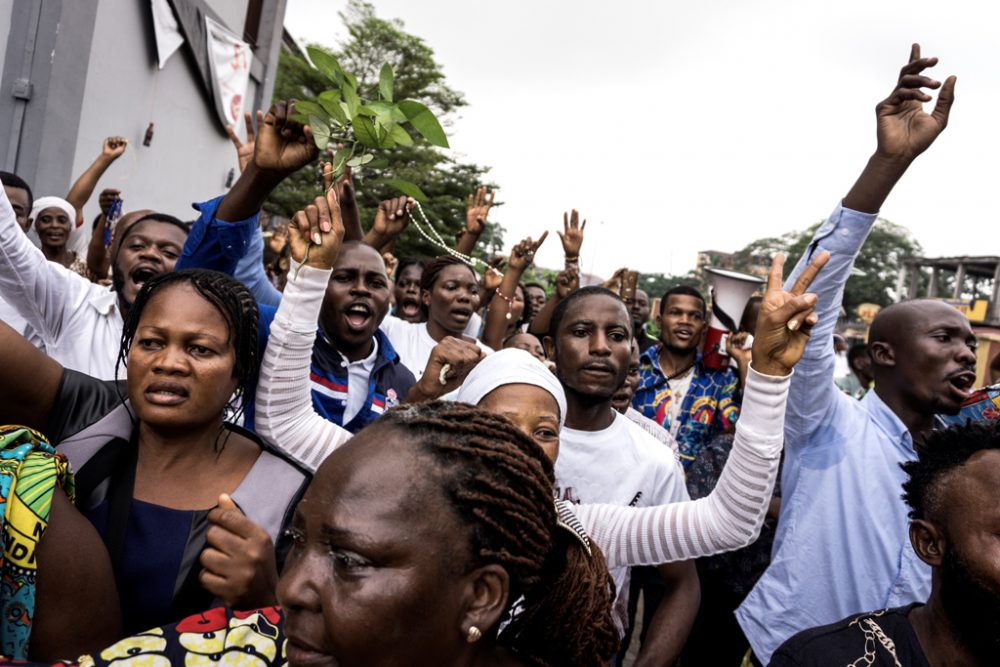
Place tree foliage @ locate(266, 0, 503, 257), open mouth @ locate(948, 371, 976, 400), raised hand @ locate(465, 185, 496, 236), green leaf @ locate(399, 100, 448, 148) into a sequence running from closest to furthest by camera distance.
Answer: green leaf @ locate(399, 100, 448, 148) < open mouth @ locate(948, 371, 976, 400) < raised hand @ locate(465, 185, 496, 236) < tree foliage @ locate(266, 0, 503, 257)

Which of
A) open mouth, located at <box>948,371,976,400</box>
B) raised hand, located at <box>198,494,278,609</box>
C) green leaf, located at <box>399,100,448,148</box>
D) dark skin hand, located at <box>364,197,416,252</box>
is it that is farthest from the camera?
dark skin hand, located at <box>364,197,416,252</box>

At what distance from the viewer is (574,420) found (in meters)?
2.64

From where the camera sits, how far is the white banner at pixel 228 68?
895cm

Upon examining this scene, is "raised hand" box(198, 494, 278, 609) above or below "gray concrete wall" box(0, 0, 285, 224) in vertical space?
below

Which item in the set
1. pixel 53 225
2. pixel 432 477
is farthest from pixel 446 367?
pixel 53 225

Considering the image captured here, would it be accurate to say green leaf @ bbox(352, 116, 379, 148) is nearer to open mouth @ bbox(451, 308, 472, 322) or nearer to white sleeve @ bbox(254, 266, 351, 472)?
white sleeve @ bbox(254, 266, 351, 472)

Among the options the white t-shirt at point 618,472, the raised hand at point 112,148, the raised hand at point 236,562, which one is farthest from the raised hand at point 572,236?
the raised hand at point 236,562

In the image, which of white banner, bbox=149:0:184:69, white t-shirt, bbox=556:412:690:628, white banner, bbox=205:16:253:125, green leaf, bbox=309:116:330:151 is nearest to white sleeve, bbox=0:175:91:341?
green leaf, bbox=309:116:330:151

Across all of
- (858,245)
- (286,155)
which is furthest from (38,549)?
(858,245)

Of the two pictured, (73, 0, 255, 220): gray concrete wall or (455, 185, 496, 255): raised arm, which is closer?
(455, 185, 496, 255): raised arm

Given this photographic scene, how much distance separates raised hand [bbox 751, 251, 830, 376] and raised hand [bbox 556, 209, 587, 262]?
2.85m

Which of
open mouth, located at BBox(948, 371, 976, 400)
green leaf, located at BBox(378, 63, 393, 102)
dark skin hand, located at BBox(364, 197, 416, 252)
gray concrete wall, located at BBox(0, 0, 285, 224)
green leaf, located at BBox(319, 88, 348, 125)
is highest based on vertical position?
gray concrete wall, located at BBox(0, 0, 285, 224)

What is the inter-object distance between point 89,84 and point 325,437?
243 inches

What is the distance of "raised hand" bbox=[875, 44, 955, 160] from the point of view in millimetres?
2133
